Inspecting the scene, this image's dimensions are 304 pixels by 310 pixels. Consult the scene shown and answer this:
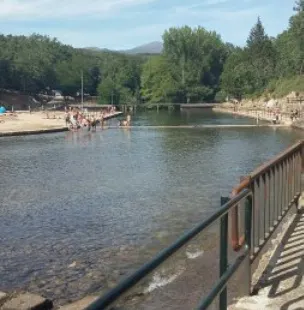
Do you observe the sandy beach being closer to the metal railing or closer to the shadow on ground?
the metal railing

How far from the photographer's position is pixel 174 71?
13200 cm

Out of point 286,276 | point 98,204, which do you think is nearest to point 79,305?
point 286,276

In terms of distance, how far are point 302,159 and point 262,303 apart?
5314mm

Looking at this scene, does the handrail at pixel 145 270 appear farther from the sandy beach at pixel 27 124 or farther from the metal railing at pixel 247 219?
the sandy beach at pixel 27 124

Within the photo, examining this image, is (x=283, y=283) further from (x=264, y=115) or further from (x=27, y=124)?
(x=264, y=115)

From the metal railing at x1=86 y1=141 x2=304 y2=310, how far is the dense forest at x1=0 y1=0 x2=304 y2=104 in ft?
317

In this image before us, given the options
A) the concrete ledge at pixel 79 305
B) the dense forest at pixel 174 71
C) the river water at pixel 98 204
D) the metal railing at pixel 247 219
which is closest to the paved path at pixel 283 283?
the metal railing at pixel 247 219

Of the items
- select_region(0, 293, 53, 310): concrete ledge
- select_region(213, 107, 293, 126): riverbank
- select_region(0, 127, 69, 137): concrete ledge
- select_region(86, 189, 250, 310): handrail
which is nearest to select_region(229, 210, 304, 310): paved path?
select_region(86, 189, 250, 310): handrail

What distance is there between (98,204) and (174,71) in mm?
117766

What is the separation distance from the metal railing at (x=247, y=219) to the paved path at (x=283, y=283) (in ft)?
0.88

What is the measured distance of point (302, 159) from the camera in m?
10.2

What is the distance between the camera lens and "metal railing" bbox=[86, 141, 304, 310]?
114 inches

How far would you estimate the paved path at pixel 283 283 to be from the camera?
531 centimetres

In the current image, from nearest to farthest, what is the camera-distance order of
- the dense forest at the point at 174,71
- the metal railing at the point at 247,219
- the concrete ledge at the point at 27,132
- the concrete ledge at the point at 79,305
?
the metal railing at the point at 247,219 < the concrete ledge at the point at 79,305 < the concrete ledge at the point at 27,132 < the dense forest at the point at 174,71
